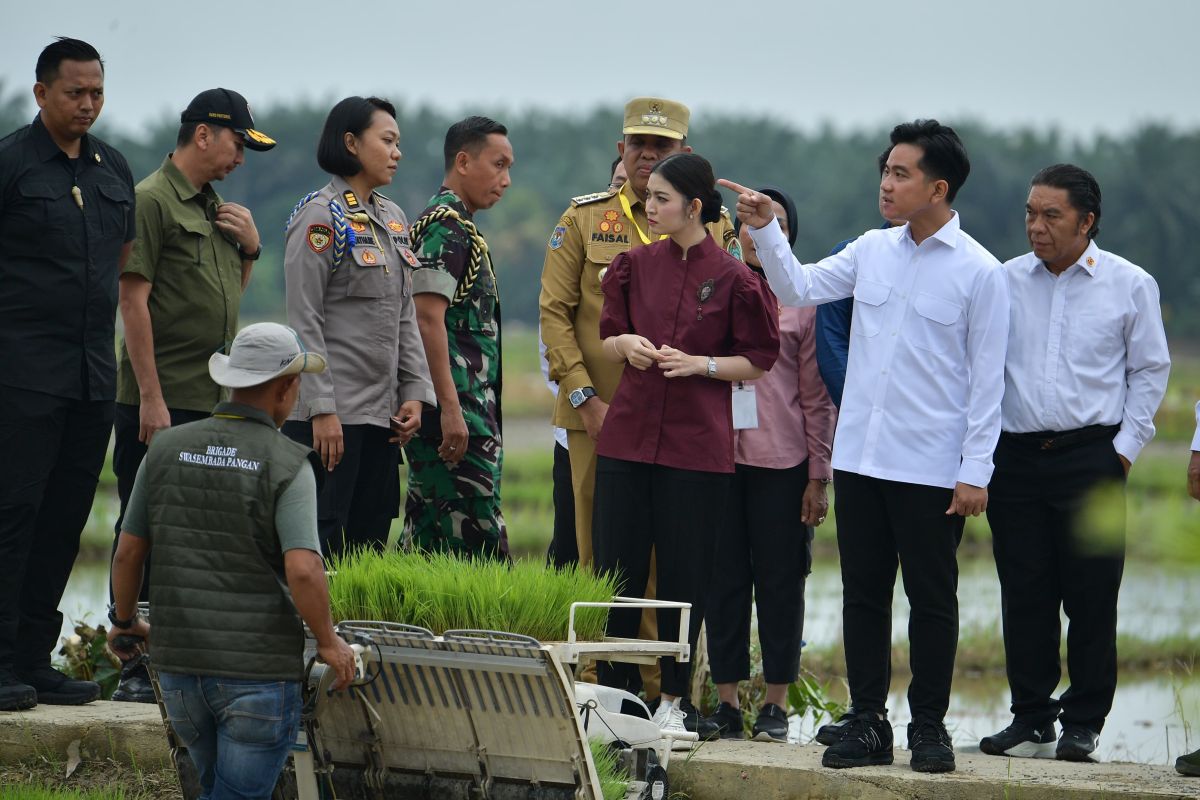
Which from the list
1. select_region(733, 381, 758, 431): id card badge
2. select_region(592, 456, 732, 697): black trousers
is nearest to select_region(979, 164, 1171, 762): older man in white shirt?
select_region(733, 381, 758, 431): id card badge

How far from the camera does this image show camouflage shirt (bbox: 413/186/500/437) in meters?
5.56

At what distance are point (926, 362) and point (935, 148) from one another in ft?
2.32

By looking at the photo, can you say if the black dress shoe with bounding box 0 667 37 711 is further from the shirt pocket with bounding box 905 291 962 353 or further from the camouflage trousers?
the shirt pocket with bounding box 905 291 962 353

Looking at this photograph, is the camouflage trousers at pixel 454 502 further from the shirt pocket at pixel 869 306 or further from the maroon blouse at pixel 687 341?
the shirt pocket at pixel 869 306

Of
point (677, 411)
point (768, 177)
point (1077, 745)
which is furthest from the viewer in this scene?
point (768, 177)

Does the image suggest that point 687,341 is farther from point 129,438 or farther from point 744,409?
point 129,438

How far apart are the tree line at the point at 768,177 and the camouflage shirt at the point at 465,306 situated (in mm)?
40751

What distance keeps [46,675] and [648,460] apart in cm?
230

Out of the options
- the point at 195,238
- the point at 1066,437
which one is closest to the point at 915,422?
the point at 1066,437

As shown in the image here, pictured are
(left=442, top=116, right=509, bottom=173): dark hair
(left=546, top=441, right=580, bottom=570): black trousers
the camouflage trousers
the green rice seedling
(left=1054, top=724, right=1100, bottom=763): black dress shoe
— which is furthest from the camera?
(left=546, top=441, right=580, bottom=570): black trousers

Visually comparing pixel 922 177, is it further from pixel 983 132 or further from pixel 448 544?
pixel 983 132

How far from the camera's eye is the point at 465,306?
5.65m

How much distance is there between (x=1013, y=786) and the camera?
182 inches

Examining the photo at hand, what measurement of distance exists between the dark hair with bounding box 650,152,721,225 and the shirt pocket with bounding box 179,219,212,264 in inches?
66.9
